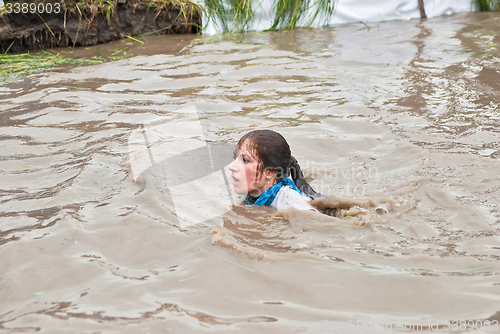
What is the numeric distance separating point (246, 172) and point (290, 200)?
43 cm

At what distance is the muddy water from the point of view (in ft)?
6.28

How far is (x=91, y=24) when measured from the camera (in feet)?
26.9

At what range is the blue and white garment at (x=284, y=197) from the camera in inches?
122

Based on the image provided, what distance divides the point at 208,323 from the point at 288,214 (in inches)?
47.3

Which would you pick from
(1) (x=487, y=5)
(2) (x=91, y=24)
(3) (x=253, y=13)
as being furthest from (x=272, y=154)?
(1) (x=487, y=5)

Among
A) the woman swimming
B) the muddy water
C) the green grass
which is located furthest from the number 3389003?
the woman swimming

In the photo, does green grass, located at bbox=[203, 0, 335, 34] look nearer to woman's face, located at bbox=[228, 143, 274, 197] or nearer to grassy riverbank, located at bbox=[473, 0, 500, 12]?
grassy riverbank, located at bbox=[473, 0, 500, 12]

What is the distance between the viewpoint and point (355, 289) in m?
2.00

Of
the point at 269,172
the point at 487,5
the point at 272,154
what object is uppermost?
the point at 487,5

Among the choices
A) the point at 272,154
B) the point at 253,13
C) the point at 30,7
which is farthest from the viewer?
the point at 253,13

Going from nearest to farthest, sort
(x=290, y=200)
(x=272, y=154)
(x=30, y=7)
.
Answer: (x=290, y=200) < (x=272, y=154) < (x=30, y=7)

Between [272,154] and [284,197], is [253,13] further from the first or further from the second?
[284,197]

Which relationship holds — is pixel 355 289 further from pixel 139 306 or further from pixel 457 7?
pixel 457 7

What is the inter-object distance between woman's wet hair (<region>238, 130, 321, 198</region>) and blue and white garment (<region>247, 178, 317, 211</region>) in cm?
→ 6
